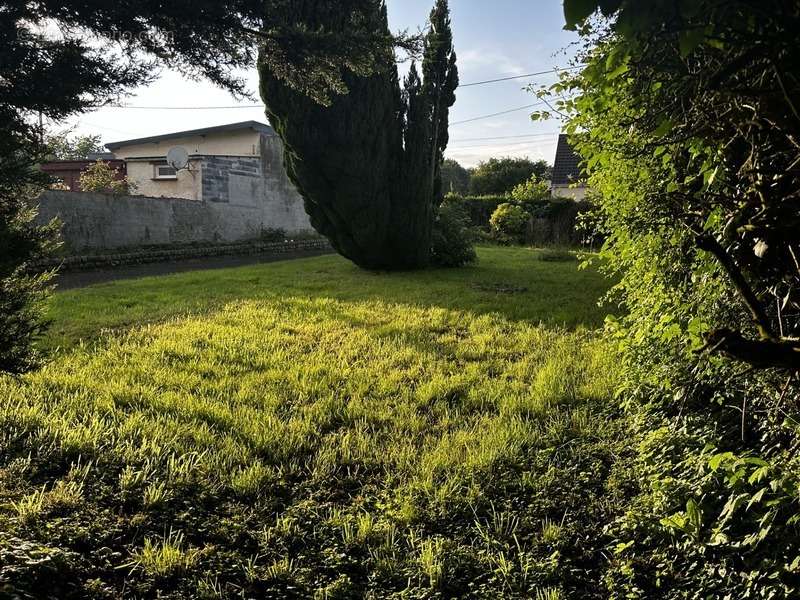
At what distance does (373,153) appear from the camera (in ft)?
29.4

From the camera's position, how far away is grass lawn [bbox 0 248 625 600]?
68.1 inches

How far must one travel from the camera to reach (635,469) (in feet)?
7.45

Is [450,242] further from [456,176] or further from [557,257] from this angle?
[456,176]

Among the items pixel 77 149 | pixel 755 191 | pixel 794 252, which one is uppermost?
pixel 77 149

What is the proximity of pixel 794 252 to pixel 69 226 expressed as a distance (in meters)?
13.0

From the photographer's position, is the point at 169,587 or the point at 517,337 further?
the point at 517,337

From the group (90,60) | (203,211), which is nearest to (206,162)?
(203,211)

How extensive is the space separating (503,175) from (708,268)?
105 feet

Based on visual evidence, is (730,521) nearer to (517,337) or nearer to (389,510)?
(389,510)

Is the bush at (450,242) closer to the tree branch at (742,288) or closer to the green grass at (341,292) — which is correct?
the green grass at (341,292)

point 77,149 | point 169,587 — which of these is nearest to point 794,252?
point 169,587

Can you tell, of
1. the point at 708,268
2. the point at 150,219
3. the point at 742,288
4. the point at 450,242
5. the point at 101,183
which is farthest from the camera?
the point at 101,183

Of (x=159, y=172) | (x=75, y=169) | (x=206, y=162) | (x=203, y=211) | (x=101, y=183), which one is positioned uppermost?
(x=75, y=169)

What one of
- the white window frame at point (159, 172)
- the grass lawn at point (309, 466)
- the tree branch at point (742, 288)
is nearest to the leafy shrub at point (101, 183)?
the white window frame at point (159, 172)
